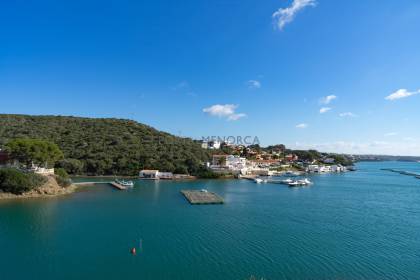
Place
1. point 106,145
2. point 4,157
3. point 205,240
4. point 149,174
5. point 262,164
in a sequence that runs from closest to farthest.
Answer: point 205,240 < point 4,157 < point 149,174 < point 106,145 < point 262,164

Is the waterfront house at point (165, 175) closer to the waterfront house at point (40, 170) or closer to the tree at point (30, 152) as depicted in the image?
the waterfront house at point (40, 170)

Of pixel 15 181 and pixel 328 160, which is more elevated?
pixel 328 160

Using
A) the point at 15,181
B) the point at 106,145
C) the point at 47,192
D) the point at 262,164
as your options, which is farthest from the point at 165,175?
the point at 262,164

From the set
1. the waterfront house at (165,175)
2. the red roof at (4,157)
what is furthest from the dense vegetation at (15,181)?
the waterfront house at (165,175)

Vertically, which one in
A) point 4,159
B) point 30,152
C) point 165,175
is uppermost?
point 30,152

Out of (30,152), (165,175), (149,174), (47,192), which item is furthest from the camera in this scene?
(165,175)

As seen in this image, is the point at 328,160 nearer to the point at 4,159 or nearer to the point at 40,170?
the point at 40,170
